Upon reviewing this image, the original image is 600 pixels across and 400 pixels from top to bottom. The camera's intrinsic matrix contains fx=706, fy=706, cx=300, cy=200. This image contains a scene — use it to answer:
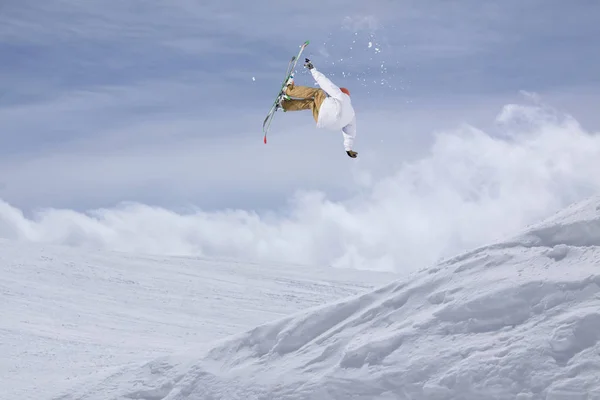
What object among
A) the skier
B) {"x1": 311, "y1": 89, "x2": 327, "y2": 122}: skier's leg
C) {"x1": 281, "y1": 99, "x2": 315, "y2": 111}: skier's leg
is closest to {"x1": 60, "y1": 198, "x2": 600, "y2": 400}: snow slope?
the skier

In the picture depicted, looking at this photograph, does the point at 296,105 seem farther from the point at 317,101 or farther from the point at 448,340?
the point at 448,340

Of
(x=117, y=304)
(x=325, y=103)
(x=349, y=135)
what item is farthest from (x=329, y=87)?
(x=117, y=304)

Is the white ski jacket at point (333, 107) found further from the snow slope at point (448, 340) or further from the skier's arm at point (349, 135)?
the snow slope at point (448, 340)

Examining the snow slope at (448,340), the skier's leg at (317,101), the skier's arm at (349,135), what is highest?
the skier's leg at (317,101)

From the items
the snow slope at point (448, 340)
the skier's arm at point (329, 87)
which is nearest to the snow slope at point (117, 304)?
the snow slope at point (448, 340)

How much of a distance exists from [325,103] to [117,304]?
15150mm

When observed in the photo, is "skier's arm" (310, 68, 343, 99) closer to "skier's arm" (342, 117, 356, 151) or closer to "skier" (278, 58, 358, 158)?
"skier" (278, 58, 358, 158)

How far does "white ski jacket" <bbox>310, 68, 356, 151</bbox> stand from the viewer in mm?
10078

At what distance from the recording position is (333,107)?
33.0 feet

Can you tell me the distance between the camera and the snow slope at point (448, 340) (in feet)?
23.8

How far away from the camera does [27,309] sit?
20844mm

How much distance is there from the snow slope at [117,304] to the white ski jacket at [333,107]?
5.50 metres

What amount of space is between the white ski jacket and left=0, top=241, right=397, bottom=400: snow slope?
5.50 metres

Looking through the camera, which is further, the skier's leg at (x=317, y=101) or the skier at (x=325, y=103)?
the skier's leg at (x=317, y=101)
